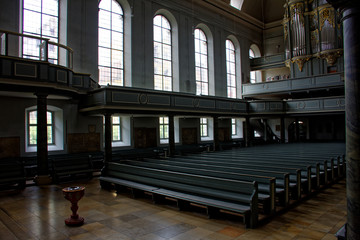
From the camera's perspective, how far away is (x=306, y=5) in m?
22.3

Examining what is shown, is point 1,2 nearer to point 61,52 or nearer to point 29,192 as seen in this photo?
point 61,52

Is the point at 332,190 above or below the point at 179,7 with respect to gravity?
below

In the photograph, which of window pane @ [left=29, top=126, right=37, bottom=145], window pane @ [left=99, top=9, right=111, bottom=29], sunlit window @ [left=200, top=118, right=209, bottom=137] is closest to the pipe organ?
sunlit window @ [left=200, top=118, right=209, bottom=137]

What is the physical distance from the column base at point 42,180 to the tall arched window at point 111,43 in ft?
24.8

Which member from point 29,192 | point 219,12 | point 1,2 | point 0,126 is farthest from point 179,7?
point 29,192

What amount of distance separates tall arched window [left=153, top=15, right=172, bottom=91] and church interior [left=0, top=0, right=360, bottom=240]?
0.35ft

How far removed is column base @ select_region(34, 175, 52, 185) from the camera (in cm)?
1038

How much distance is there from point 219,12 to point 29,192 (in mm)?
21752

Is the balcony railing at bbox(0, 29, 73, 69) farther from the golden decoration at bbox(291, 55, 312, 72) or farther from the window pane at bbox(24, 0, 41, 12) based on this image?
the golden decoration at bbox(291, 55, 312, 72)

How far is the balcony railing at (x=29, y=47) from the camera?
9.35 meters

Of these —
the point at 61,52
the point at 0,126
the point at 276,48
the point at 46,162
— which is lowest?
the point at 46,162

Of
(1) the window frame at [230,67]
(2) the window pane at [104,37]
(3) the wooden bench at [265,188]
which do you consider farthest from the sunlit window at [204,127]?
(3) the wooden bench at [265,188]

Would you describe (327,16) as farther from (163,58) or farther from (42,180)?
(42,180)

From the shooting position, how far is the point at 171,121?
1551 centimetres
